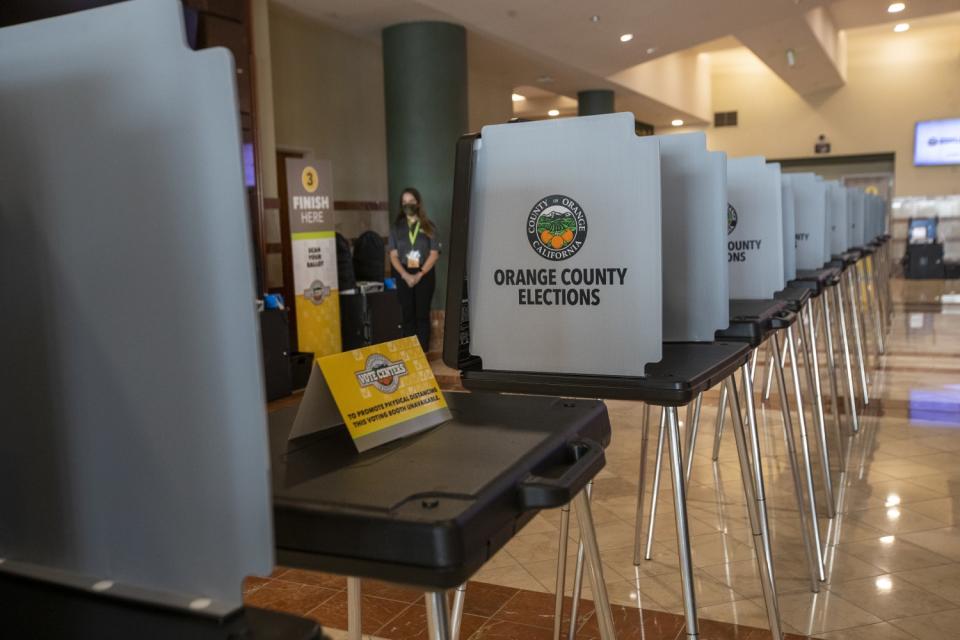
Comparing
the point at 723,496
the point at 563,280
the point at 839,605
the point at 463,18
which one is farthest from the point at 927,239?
the point at 563,280

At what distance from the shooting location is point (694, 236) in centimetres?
165

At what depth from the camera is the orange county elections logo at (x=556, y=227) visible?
134 centimetres

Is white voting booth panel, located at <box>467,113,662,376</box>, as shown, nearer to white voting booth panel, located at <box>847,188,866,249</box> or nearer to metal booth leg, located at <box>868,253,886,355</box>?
white voting booth panel, located at <box>847,188,866,249</box>

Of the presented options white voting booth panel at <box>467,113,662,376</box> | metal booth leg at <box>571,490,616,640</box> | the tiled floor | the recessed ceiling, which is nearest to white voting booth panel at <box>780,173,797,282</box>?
the tiled floor

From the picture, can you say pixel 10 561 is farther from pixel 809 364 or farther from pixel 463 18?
pixel 463 18

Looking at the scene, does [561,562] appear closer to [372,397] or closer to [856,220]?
[372,397]

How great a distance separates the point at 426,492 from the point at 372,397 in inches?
9.0

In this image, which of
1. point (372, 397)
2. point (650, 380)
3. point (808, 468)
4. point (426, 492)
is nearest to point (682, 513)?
point (650, 380)

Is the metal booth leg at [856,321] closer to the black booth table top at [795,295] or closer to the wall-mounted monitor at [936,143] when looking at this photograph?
the black booth table top at [795,295]

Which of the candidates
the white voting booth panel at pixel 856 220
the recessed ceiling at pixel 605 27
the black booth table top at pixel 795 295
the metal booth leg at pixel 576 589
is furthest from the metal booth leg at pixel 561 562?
the recessed ceiling at pixel 605 27

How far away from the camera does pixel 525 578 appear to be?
231cm

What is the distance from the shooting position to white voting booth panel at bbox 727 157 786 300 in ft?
8.03

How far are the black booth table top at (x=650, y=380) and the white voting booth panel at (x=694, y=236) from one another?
0.13 meters

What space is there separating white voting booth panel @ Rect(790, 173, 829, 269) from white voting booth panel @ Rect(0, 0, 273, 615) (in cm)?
346
